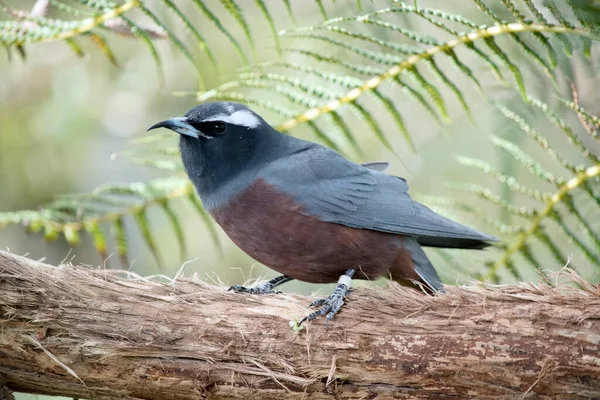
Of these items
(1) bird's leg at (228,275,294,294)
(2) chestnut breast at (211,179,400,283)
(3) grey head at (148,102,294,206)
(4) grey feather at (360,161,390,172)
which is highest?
(3) grey head at (148,102,294,206)

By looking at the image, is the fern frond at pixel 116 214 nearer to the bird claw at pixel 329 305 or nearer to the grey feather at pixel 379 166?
the grey feather at pixel 379 166

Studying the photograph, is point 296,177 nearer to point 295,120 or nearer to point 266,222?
point 266,222

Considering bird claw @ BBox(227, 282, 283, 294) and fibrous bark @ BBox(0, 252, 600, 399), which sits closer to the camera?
fibrous bark @ BBox(0, 252, 600, 399)

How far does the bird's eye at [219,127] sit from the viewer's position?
14.3 feet

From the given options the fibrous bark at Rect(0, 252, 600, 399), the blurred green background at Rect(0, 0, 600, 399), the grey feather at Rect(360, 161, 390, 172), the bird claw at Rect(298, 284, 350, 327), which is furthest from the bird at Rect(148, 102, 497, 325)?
the blurred green background at Rect(0, 0, 600, 399)

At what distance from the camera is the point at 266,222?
13.4ft

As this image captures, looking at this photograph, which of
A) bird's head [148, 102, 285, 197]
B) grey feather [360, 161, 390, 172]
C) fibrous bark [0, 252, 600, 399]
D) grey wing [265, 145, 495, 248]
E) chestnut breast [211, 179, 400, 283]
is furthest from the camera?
grey feather [360, 161, 390, 172]

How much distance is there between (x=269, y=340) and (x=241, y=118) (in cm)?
156

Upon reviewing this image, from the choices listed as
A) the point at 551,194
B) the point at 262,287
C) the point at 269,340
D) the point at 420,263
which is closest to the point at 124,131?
the point at 262,287

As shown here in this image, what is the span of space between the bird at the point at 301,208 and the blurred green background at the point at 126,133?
7.36 feet

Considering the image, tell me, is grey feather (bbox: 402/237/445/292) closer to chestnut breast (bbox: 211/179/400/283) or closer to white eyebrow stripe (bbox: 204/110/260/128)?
chestnut breast (bbox: 211/179/400/283)

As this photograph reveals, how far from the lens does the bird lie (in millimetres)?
4105

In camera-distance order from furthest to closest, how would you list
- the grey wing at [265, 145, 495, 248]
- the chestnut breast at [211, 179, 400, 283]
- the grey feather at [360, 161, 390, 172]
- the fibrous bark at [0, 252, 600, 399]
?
the grey feather at [360, 161, 390, 172] → the grey wing at [265, 145, 495, 248] → the chestnut breast at [211, 179, 400, 283] → the fibrous bark at [0, 252, 600, 399]

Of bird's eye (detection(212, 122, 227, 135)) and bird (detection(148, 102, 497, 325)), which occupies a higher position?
bird's eye (detection(212, 122, 227, 135))
